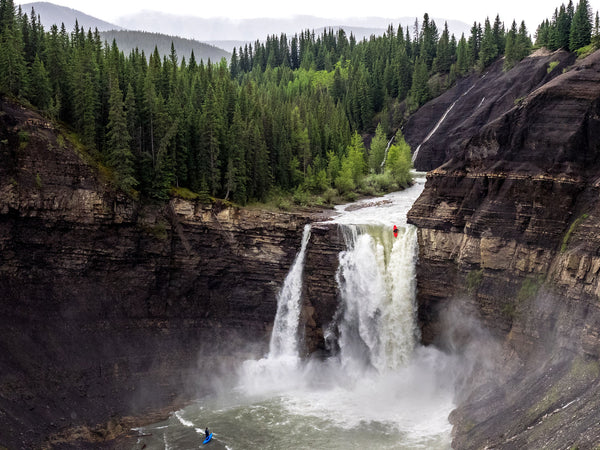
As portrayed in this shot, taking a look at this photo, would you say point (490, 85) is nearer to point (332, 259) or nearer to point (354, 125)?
point (354, 125)

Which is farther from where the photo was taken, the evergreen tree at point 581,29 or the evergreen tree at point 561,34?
the evergreen tree at point 561,34

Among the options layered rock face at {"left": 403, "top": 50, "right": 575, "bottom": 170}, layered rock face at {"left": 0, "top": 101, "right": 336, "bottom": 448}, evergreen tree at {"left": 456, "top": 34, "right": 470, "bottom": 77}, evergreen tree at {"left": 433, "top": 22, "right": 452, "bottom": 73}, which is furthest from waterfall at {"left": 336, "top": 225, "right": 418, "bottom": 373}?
evergreen tree at {"left": 433, "top": 22, "right": 452, "bottom": 73}

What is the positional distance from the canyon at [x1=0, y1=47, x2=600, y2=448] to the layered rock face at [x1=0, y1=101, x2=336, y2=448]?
0.43 feet

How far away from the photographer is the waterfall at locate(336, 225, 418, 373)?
53.6m

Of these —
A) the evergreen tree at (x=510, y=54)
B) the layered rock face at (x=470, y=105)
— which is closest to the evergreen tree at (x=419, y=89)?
the layered rock face at (x=470, y=105)

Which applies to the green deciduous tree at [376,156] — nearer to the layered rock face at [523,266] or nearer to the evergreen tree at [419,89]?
the evergreen tree at [419,89]

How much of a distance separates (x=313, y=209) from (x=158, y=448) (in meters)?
35.0

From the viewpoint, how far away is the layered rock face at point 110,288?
4894 centimetres

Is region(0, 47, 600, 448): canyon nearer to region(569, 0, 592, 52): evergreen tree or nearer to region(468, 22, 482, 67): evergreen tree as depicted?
region(569, 0, 592, 52): evergreen tree

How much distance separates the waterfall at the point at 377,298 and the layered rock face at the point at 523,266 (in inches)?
59.5

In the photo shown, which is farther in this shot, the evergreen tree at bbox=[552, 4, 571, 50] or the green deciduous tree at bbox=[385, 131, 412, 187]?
the evergreen tree at bbox=[552, 4, 571, 50]

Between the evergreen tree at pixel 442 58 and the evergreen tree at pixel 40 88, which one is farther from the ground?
the evergreen tree at pixel 442 58

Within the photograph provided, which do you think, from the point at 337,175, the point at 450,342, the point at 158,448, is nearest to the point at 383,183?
the point at 337,175

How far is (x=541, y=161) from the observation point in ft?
153
